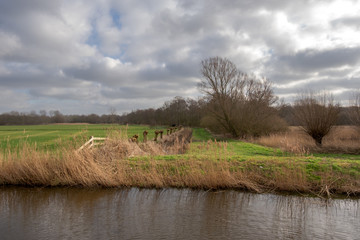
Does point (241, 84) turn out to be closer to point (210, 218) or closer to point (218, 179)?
point (218, 179)

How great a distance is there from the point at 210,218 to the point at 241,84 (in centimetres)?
2762

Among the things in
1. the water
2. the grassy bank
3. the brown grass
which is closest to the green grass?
the grassy bank

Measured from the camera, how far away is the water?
5.45 m

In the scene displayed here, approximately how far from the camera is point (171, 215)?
6461 millimetres

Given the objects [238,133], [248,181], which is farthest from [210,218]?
[238,133]

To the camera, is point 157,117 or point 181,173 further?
point 157,117

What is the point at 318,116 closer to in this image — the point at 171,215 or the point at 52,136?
the point at 171,215

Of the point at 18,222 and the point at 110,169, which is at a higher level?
the point at 110,169

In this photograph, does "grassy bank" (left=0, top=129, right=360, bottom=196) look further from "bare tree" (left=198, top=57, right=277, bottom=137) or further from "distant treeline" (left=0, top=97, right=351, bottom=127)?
"distant treeline" (left=0, top=97, right=351, bottom=127)

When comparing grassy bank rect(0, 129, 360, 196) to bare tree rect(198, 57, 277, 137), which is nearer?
grassy bank rect(0, 129, 360, 196)

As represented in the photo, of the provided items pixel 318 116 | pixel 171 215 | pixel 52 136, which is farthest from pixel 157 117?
pixel 171 215

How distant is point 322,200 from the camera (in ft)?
24.6

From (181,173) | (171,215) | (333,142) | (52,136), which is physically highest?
(333,142)

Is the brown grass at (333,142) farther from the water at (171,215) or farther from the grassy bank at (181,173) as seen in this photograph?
the water at (171,215)
